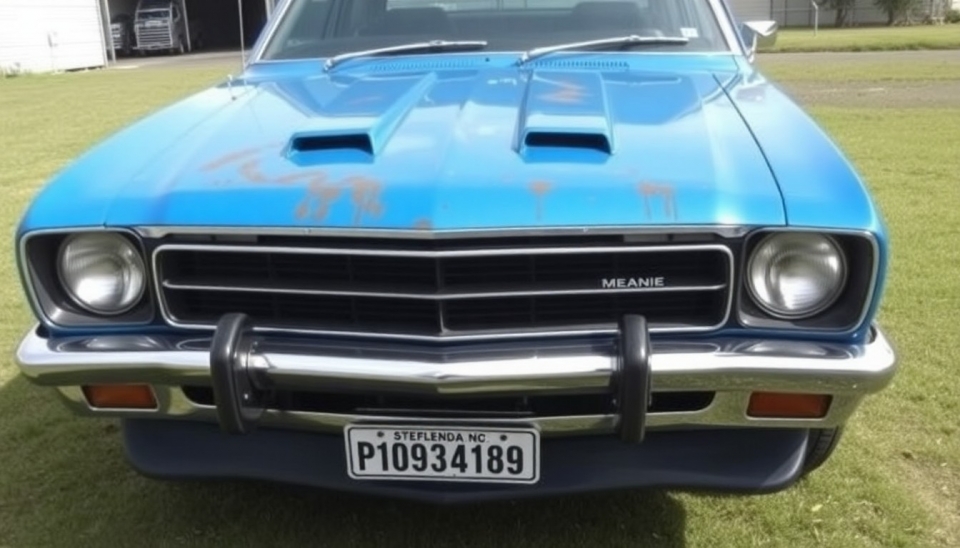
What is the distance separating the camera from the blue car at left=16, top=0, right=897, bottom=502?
219cm

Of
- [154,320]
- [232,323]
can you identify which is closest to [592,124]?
[232,323]

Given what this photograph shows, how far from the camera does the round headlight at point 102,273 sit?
241 cm

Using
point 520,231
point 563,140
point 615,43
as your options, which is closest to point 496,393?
point 520,231

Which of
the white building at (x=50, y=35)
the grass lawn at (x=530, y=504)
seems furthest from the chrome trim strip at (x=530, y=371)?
the white building at (x=50, y=35)

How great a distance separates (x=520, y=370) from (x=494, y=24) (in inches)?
76.0

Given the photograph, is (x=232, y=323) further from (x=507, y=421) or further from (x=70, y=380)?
(x=507, y=421)

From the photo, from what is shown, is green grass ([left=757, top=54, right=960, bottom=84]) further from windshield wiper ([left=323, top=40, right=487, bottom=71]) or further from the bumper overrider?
the bumper overrider

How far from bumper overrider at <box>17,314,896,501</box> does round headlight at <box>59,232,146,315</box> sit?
0.09 m

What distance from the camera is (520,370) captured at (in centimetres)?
217

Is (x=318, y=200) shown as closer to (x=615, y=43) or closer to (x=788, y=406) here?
(x=788, y=406)

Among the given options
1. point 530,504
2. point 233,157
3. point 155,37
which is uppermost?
point 233,157

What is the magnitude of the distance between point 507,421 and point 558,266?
1.24ft

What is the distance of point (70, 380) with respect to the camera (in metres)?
2.39

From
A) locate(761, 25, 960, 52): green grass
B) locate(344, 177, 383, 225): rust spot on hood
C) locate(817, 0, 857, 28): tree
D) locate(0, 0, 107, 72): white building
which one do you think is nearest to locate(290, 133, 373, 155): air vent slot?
locate(344, 177, 383, 225): rust spot on hood
